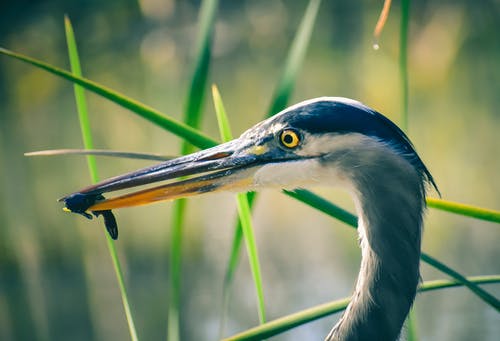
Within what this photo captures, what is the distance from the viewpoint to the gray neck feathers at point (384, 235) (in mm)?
1487

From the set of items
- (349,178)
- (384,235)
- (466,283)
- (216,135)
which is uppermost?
(349,178)

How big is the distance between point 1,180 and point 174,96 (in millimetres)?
3132

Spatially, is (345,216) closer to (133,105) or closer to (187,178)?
(187,178)

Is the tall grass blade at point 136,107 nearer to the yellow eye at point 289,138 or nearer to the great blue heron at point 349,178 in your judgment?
the great blue heron at point 349,178

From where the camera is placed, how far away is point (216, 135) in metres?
8.44

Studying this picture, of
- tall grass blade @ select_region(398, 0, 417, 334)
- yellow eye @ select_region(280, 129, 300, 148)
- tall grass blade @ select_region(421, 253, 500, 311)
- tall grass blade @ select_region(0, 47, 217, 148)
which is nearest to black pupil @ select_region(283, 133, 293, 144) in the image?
yellow eye @ select_region(280, 129, 300, 148)

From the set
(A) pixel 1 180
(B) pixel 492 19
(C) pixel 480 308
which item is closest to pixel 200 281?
(C) pixel 480 308

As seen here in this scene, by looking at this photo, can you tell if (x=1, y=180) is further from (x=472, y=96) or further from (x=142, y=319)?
(x=472, y=96)

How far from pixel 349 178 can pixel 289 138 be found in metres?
0.18

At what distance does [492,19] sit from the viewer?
A: 911 centimetres

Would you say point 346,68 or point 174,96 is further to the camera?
point 174,96

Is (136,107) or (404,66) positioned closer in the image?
(136,107)

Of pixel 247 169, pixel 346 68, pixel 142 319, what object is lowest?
pixel 142 319

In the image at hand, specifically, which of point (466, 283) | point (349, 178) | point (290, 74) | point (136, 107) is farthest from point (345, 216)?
point (136, 107)
